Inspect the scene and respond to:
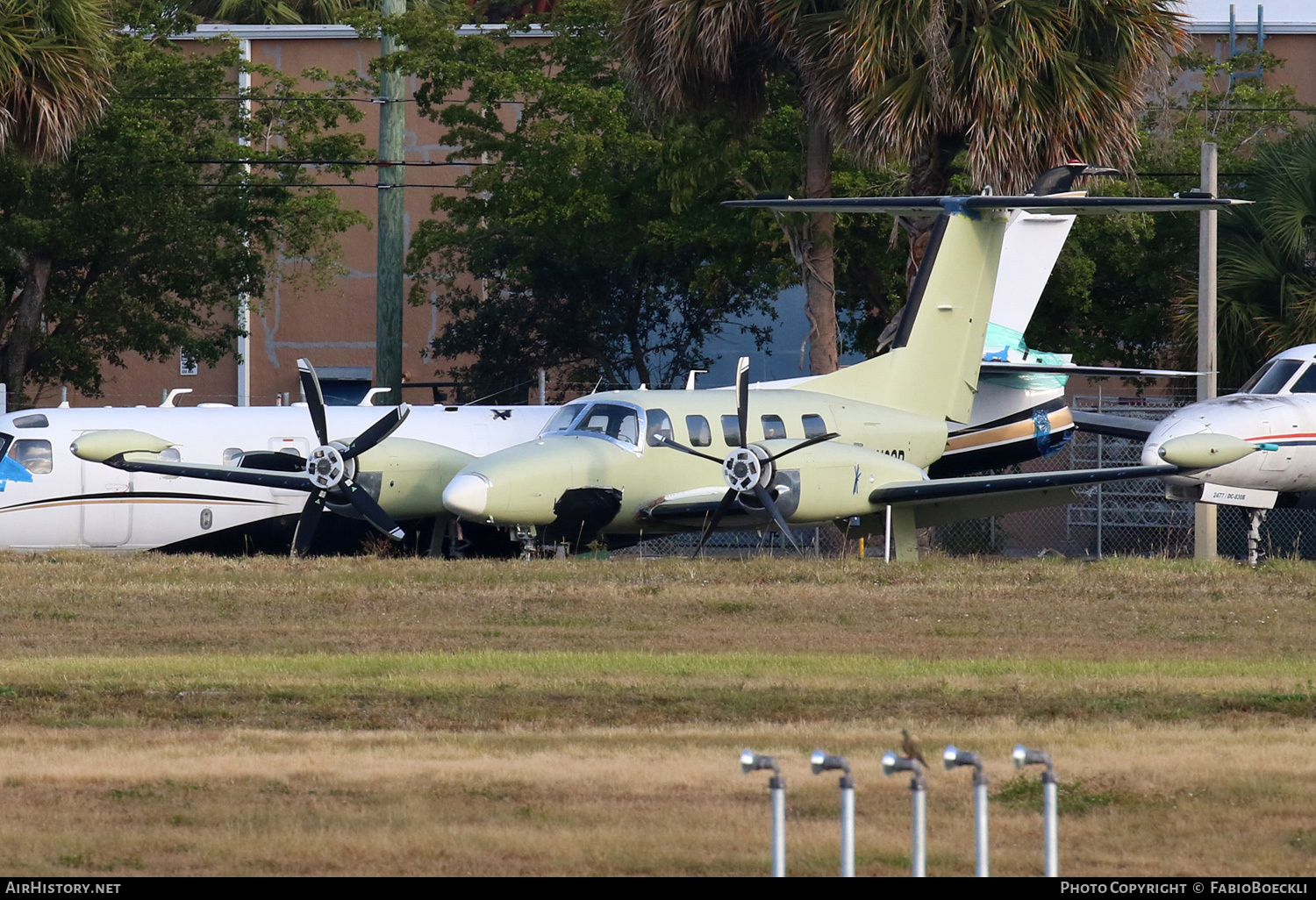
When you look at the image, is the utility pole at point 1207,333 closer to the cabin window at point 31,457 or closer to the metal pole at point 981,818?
the cabin window at point 31,457

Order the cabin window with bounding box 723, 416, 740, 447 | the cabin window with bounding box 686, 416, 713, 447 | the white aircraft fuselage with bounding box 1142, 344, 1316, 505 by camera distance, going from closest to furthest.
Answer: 1. the white aircraft fuselage with bounding box 1142, 344, 1316, 505
2. the cabin window with bounding box 686, 416, 713, 447
3. the cabin window with bounding box 723, 416, 740, 447

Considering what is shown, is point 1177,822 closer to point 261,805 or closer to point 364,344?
point 261,805

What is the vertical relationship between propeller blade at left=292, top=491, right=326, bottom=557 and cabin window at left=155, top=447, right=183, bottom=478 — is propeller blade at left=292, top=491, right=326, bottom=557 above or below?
below

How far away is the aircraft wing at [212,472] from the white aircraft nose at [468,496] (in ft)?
7.55

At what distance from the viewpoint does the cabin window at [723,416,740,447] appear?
20953 millimetres

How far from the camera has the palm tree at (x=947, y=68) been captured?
23.0 metres

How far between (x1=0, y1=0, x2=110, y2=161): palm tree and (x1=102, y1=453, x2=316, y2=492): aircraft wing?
15.4 feet

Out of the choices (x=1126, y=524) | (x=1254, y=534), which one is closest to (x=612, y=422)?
(x=1254, y=534)

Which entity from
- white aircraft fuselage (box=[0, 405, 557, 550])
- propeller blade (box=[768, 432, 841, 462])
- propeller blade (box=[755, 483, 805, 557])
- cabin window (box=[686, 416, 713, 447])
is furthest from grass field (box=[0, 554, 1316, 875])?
white aircraft fuselage (box=[0, 405, 557, 550])

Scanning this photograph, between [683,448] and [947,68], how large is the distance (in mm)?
6691

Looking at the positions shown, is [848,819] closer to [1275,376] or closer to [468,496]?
[468,496]

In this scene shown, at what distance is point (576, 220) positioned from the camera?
3153cm

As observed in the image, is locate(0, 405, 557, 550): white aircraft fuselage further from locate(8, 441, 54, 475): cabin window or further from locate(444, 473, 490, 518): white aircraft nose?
locate(444, 473, 490, 518): white aircraft nose
